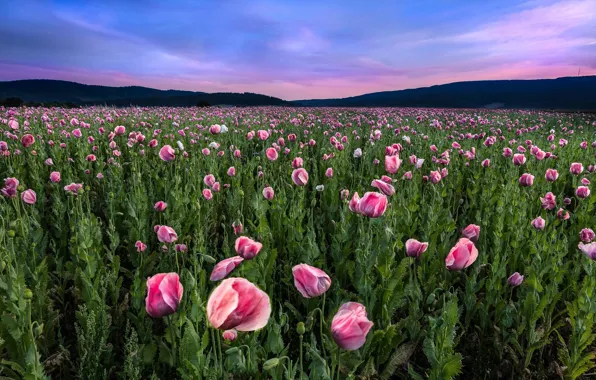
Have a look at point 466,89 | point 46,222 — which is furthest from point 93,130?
point 466,89

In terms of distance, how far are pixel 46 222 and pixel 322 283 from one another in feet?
10.8

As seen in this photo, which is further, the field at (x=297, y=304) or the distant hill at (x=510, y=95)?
the distant hill at (x=510, y=95)

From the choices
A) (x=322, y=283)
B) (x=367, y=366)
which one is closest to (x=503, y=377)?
(x=367, y=366)

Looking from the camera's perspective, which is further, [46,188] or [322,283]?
[46,188]

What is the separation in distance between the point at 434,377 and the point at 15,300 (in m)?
1.80

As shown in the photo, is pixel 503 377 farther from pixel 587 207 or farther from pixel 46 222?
pixel 46 222

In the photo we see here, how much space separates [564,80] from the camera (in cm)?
11181

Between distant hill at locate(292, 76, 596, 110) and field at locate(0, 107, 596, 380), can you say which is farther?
distant hill at locate(292, 76, 596, 110)

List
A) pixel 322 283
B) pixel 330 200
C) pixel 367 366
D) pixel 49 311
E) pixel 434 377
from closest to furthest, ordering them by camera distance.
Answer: pixel 322 283 < pixel 434 377 < pixel 367 366 < pixel 49 311 < pixel 330 200

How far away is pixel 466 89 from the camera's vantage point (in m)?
108

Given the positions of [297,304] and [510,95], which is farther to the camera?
[510,95]

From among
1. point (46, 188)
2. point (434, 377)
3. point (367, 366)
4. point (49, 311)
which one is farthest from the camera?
point (46, 188)

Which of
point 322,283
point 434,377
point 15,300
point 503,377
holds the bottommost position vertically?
point 503,377

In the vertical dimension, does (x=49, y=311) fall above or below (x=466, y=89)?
below
